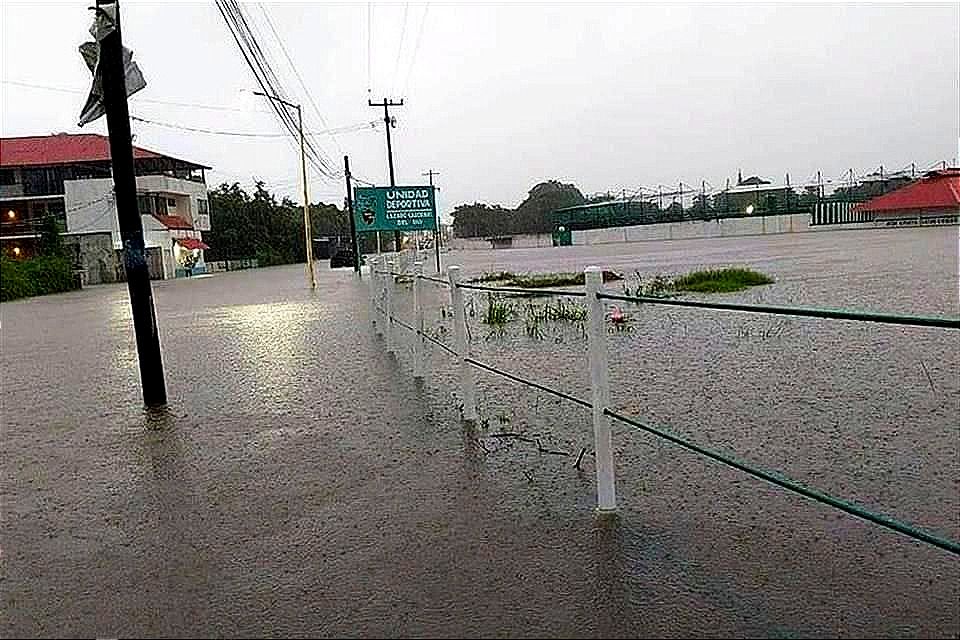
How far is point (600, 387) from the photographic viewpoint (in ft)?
11.8

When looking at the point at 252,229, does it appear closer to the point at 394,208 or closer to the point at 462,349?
the point at 394,208

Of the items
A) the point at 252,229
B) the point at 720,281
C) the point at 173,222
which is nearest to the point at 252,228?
the point at 252,229

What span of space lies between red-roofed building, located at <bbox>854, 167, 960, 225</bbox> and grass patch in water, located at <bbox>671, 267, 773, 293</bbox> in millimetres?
38994

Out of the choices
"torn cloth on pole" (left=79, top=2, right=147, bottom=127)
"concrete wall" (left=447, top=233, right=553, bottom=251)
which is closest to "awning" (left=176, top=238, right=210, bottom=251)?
"concrete wall" (left=447, top=233, right=553, bottom=251)

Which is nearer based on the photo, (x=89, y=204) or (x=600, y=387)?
(x=600, y=387)

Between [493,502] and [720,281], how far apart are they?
462 inches

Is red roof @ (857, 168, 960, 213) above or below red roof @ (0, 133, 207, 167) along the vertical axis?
below

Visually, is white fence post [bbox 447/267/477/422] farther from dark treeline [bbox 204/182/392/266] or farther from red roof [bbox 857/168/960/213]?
dark treeline [bbox 204/182/392/266]

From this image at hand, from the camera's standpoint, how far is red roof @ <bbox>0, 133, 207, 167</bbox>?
5250cm

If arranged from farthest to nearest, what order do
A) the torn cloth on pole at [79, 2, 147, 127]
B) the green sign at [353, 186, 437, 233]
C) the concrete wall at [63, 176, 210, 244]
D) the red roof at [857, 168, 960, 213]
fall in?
the red roof at [857, 168, 960, 213], the concrete wall at [63, 176, 210, 244], the green sign at [353, 186, 437, 233], the torn cloth on pole at [79, 2, 147, 127]

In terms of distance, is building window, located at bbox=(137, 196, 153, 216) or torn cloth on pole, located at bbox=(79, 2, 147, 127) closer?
torn cloth on pole, located at bbox=(79, 2, 147, 127)

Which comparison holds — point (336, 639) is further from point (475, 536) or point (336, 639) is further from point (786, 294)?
point (786, 294)

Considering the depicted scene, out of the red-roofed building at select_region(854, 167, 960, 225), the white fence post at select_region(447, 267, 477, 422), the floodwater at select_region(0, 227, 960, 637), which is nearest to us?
the floodwater at select_region(0, 227, 960, 637)

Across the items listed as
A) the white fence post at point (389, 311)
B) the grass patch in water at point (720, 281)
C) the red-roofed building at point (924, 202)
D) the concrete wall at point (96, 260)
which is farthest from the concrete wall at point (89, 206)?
the red-roofed building at point (924, 202)
